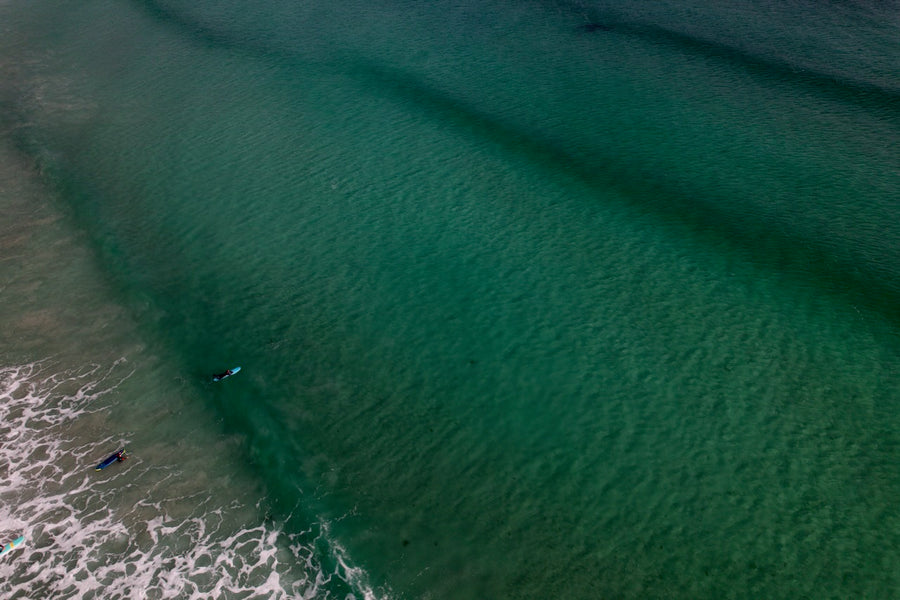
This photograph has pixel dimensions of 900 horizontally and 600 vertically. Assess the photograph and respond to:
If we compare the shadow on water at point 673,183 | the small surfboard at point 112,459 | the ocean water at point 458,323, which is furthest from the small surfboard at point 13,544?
the shadow on water at point 673,183

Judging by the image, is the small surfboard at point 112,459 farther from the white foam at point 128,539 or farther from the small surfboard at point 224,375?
the small surfboard at point 224,375

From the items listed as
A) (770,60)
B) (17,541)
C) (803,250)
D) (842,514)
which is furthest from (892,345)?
(17,541)

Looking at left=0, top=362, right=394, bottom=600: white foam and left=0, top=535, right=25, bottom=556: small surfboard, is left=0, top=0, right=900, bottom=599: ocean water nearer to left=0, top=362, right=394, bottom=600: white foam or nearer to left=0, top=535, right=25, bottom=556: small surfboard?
left=0, top=362, right=394, bottom=600: white foam

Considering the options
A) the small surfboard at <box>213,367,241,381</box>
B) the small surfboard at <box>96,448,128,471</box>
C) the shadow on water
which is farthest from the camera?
the shadow on water

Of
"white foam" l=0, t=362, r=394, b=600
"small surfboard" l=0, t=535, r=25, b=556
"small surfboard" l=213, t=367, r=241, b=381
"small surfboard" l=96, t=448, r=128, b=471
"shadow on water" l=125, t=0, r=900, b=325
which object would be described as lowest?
"small surfboard" l=0, t=535, r=25, b=556

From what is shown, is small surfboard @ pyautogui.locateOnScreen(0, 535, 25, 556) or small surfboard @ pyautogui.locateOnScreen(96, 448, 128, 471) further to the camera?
small surfboard @ pyautogui.locateOnScreen(96, 448, 128, 471)

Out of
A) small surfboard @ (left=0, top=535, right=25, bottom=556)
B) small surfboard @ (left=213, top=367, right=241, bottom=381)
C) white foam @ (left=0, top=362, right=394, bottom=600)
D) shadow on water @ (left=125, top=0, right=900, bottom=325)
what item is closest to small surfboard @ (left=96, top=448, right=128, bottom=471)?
white foam @ (left=0, top=362, right=394, bottom=600)
